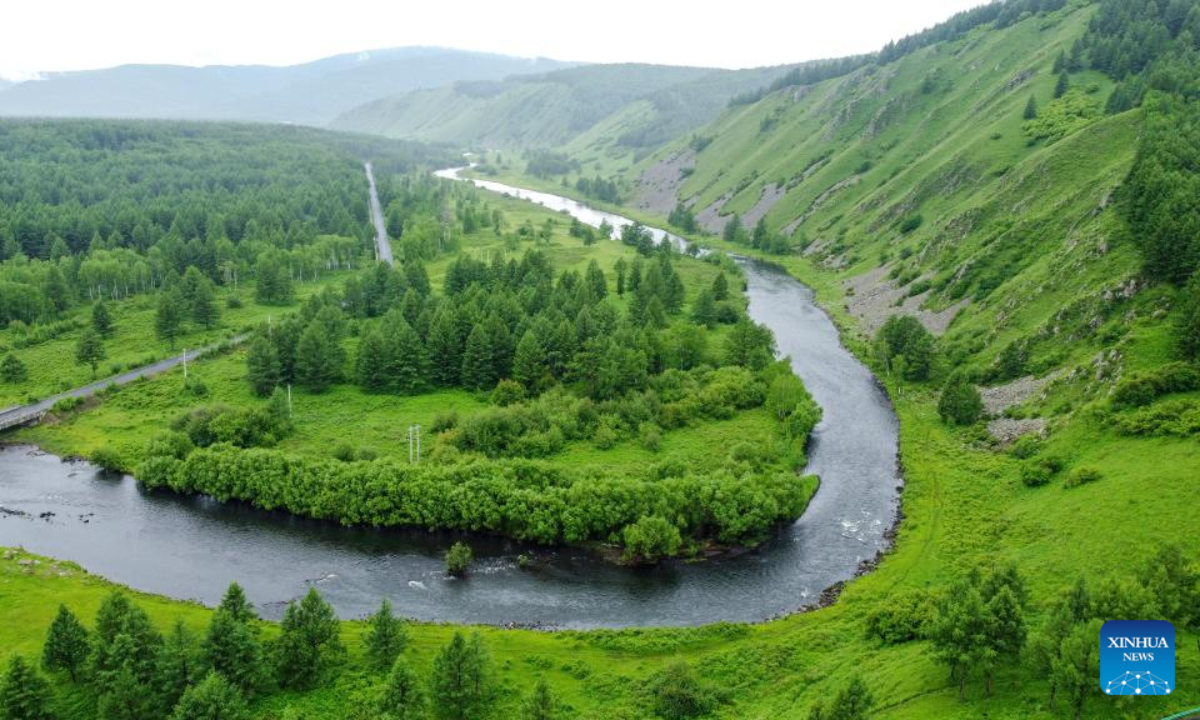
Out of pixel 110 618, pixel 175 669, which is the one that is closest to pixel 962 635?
pixel 175 669

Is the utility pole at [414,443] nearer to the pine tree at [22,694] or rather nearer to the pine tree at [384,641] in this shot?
the pine tree at [384,641]

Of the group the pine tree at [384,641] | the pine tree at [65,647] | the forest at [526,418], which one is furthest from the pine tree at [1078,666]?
the pine tree at [65,647]

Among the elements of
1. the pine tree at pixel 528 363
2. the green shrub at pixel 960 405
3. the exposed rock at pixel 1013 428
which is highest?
the pine tree at pixel 528 363

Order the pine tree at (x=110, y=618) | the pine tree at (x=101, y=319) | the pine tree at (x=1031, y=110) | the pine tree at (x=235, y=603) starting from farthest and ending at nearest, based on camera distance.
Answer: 1. the pine tree at (x=1031, y=110)
2. the pine tree at (x=101, y=319)
3. the pine tree at (x=235, y=603)
4. the pine tree at (x=110, y=618)

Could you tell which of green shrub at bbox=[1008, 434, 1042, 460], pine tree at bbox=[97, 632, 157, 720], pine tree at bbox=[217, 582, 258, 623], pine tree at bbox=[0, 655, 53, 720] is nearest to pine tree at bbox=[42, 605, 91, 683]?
pine tree at bbox=[0, 655, 53, 720]

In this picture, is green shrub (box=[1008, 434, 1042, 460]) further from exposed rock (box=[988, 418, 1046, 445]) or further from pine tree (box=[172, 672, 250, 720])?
pine tree (box=[172, 672, 250, 720])

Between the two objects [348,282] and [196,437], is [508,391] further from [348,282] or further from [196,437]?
[348,282]

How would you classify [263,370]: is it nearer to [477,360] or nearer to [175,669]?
[477,360]
